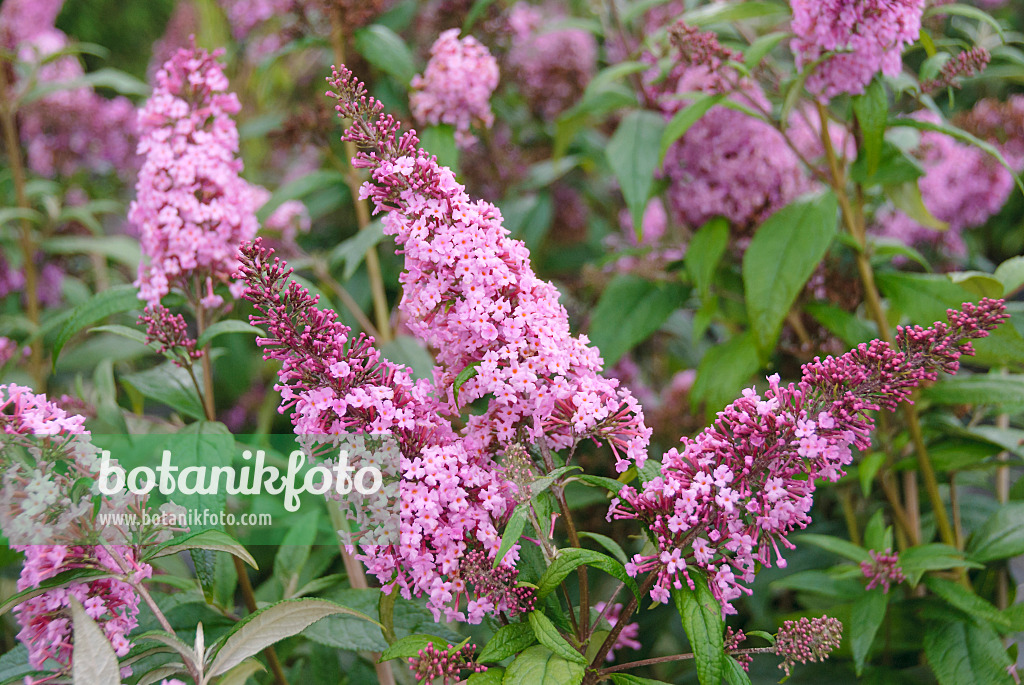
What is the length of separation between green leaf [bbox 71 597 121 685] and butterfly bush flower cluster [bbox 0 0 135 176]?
1.68 m

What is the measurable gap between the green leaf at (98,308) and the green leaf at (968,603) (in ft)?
3.81

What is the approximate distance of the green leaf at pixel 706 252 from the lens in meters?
1.21

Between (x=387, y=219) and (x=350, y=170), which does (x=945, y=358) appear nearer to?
(x=387, y=219)

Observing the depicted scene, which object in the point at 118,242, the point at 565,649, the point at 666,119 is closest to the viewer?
the point at 565,649

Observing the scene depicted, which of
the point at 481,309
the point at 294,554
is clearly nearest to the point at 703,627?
the point at 481,309

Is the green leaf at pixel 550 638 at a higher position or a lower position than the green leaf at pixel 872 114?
lower

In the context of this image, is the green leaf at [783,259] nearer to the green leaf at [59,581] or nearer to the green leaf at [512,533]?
the green leaf at [512,533]

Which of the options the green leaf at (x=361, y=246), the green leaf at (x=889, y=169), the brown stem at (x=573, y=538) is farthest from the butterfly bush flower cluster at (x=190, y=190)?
the green leaf at (x=889, y=169)

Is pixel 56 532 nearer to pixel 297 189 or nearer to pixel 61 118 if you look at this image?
pixel 297 189

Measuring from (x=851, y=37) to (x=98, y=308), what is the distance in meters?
1.11

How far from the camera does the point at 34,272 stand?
163 centimetres

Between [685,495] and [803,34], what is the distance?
74cm

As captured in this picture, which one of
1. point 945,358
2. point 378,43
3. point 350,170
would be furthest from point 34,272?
point 945,358

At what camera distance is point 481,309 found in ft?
2.18
